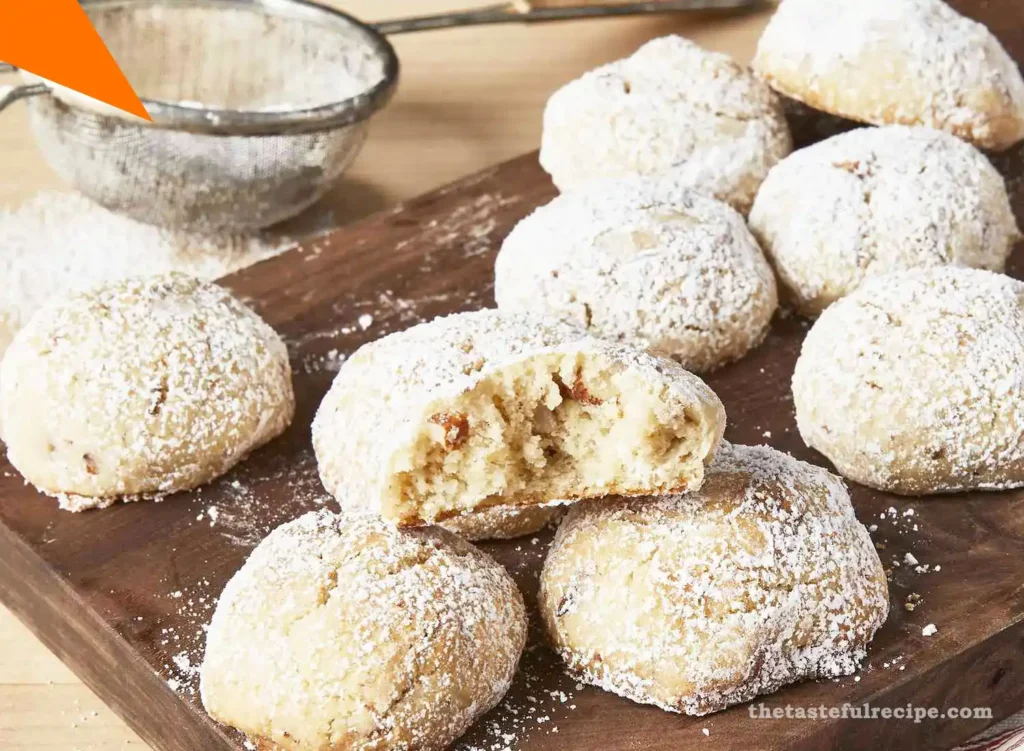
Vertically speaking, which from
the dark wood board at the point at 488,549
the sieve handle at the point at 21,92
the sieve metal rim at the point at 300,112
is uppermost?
the sieve handle at the point at 21,92

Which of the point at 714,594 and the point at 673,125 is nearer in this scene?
the point at 714,594

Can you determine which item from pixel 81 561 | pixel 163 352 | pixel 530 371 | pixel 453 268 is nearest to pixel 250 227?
pixel 453 268

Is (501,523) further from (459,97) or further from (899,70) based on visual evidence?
(459,97)

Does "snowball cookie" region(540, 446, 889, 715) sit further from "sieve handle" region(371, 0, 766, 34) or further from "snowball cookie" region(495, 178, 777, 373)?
"sieve handle" region(371, 0, 766, 34)

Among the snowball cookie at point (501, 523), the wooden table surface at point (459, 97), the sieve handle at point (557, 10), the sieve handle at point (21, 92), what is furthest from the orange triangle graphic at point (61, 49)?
the snowball cookie at point (501, 523)

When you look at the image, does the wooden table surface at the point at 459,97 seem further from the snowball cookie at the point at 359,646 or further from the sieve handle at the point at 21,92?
the snowball cookie at the point at 359,646

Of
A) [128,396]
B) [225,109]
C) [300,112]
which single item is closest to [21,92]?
[225,109]
